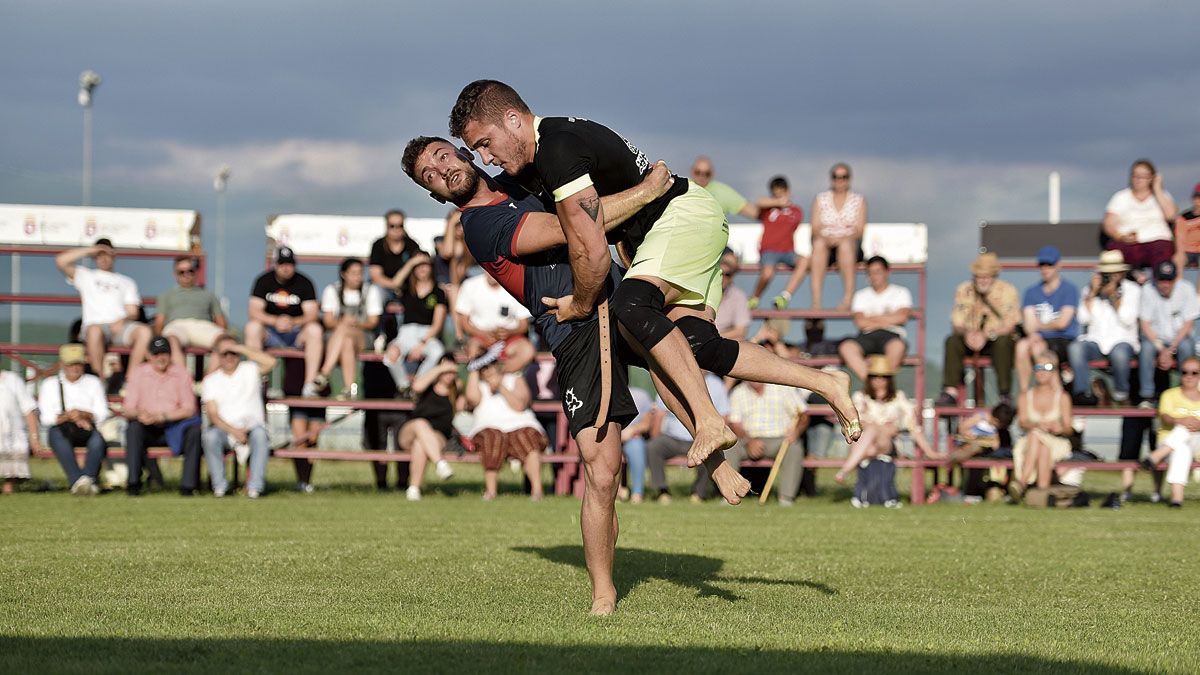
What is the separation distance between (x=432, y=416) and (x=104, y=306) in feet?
13.5

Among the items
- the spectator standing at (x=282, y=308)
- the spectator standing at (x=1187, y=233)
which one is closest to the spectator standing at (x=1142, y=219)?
the spectator standing at (x=1187, y=233)

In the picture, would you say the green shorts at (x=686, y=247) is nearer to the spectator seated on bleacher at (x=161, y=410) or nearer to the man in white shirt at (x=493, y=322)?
the man in white shirt at (x=493, y=322)

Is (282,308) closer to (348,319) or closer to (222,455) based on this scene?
(348,319)

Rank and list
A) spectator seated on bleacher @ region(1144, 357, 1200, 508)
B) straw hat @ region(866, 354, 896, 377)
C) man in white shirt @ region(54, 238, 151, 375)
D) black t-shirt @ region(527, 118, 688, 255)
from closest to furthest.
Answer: black t-shirt @ region(527, 118, 688, 255), spectator seated on bleacher @ region(1144, 357, 1200, 508), straw hat @ region(866, 354, 896, 377), man in white shirt @ region(54, 238, 151, 375)

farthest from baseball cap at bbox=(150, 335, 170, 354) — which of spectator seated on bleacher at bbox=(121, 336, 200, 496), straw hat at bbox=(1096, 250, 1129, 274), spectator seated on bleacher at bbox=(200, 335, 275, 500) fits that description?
straw hat at bbox=(1096, 250, 1129, 274)

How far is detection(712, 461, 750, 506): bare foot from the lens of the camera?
5551 millimetres

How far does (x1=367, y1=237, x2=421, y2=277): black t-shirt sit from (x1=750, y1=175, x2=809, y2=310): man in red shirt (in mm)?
4007

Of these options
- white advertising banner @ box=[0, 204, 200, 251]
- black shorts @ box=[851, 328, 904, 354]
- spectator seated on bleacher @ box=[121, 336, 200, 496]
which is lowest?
spectator seated on bleacher @ box=[121, 336, 200, 496]

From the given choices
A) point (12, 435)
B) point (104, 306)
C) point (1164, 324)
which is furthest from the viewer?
point (104, 306)

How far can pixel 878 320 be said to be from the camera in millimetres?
15102

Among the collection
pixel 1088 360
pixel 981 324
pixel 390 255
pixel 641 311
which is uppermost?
pixel 390 255

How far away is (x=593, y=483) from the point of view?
5898 mm

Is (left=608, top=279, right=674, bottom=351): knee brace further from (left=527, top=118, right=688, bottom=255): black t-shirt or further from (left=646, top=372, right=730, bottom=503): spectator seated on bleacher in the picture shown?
(left=646, top=372, right=730, bottom=503): spectator seated on bleacher

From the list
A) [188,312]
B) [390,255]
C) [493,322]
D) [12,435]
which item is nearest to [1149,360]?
[493,322]
